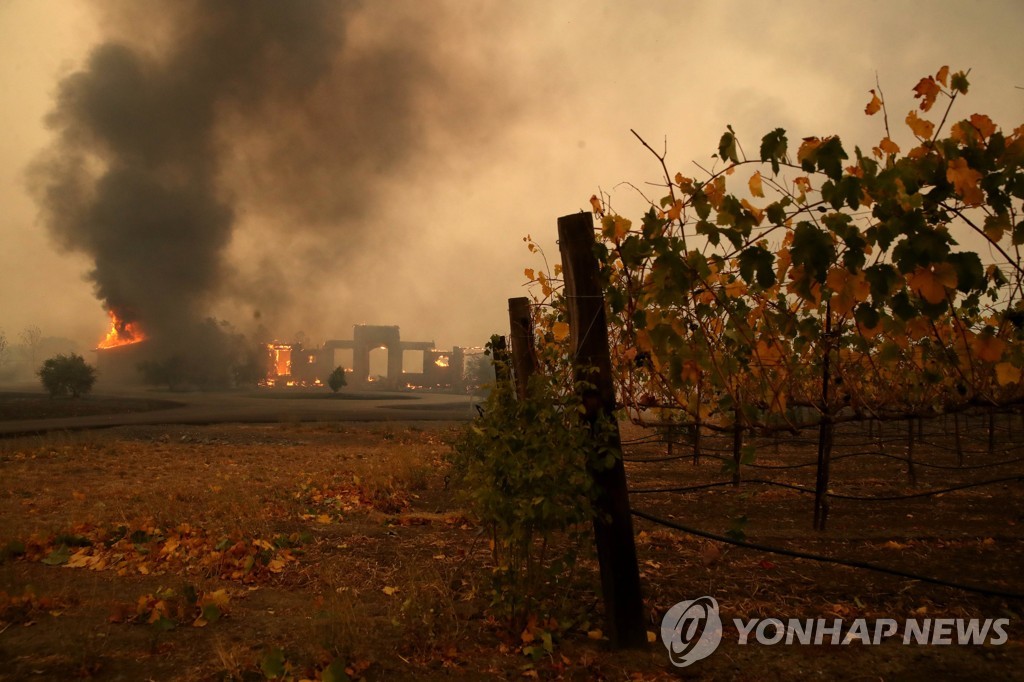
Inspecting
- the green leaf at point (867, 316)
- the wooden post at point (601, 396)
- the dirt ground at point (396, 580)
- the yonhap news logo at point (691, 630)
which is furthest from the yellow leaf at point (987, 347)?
the yonhap news logo at point (691, 630)

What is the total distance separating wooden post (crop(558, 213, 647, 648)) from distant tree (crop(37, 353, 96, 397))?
48.8 meters

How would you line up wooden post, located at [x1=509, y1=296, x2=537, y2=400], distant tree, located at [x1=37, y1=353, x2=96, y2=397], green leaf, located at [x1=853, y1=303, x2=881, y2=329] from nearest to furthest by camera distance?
green leaf, located at [x1=853, y1=303, x2=881, y2=329]
wooden post, located at [x1=509, y1=296, x2=537, y2=400]
distant tree, located at [x1=37, y1=353, x2=96, y2=397]

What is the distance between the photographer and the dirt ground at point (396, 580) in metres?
3.69

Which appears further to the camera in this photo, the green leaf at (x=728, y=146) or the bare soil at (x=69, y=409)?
the bare soil at (x=69, y=409)

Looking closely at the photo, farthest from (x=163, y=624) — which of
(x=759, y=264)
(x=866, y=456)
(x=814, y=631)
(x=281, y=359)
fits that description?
(x=281, y=359)

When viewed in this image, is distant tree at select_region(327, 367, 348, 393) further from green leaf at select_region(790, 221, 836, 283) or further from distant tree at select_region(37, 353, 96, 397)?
green leaf at select_region(790, 221, 836, 283)

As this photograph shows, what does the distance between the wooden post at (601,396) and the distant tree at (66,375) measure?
48.8 m

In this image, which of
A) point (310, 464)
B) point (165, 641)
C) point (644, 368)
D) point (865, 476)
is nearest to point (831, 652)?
point (644, 368)

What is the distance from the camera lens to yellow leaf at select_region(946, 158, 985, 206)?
2.59 meters

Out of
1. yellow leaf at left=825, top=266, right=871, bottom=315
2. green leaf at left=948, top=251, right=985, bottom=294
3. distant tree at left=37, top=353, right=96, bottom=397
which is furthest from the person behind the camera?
distant tree at left=37, top=353, right=96, bottom=397

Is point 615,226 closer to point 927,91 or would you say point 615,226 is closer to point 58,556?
point 927,91

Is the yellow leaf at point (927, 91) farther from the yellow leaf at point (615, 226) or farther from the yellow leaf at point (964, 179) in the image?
the yellow leaf at point (615, 226)

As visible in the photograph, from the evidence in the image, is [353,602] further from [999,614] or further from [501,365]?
[999,614]

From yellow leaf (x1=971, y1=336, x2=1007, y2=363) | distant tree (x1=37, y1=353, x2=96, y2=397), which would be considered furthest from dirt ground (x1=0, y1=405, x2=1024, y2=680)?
distant tree (x1=37, y1=353, x2=96, y2=397)
